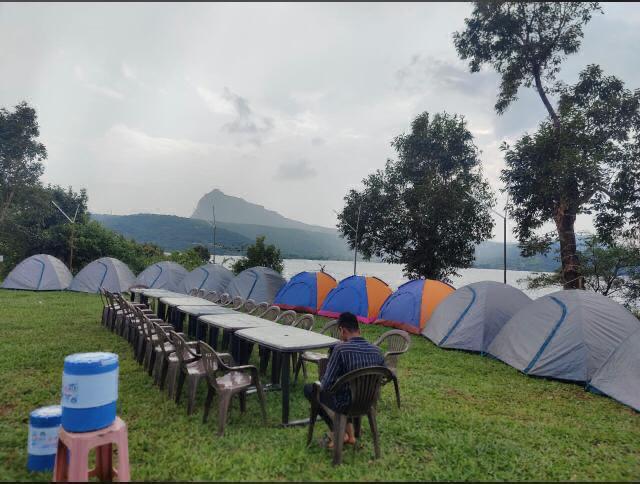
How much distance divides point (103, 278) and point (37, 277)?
2586 millimetres

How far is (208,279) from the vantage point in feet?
53.4

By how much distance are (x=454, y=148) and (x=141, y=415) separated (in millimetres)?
17981

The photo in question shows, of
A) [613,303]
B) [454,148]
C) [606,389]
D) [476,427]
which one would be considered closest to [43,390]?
[476,427]

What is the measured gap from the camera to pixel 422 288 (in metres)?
10.6

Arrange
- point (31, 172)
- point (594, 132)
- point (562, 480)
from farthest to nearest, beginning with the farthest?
point (31, 172)
point (594, 132)
point (562, 480)

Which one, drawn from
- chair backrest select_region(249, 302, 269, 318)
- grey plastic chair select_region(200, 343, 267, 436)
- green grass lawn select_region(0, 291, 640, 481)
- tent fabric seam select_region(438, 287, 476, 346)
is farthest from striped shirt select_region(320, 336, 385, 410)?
tent fabric seam select_region(438, 287, 476, 346)

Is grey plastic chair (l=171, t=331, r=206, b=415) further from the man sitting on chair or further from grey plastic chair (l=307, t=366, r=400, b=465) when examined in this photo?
grey plastic chair (l=307, t=366, r=400, b=465)

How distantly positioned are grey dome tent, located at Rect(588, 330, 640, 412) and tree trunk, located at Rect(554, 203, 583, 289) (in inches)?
282

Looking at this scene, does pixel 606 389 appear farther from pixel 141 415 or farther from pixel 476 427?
pixel 141 415

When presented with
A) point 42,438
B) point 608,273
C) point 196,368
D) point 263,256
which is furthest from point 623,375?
point 263,256

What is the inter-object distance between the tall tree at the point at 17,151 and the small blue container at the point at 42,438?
23.7 m

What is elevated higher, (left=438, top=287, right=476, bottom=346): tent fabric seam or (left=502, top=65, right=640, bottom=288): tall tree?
(left=502, top=65, right=640, bottom=288): tall tree

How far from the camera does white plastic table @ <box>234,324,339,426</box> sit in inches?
170

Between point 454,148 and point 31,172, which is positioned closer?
point 454,148
